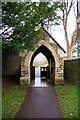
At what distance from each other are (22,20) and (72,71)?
7896 millimetres

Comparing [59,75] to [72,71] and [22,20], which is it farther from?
[22,20]

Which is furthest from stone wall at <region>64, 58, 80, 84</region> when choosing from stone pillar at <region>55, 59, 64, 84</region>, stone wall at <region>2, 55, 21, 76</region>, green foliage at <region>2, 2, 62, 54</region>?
green foliage at <region>2, 2, 62, 54</region>

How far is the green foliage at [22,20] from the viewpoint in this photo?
9.73 metres

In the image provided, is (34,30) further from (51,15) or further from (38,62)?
(38,62)

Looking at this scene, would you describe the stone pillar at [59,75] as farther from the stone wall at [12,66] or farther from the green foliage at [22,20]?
the green foliage at [22,20]

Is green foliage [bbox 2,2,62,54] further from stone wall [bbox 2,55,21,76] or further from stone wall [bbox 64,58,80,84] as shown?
stone wall [bbox 2,55,21,76]

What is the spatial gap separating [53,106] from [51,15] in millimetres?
4322

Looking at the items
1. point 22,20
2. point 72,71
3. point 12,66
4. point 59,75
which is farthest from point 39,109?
point 12,66

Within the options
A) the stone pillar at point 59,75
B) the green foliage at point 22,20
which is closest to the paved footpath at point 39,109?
the green foliage at point 22,20

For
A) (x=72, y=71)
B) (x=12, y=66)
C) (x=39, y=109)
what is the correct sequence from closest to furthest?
1. (x=39, y=109)
2. (x=72, y=71)
3. (x=12, y=66)

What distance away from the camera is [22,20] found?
979 centimetres

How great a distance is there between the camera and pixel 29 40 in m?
11.0

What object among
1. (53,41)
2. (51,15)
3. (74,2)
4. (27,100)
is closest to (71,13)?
(74,2)

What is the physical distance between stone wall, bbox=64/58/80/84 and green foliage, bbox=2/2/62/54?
5361 mm
